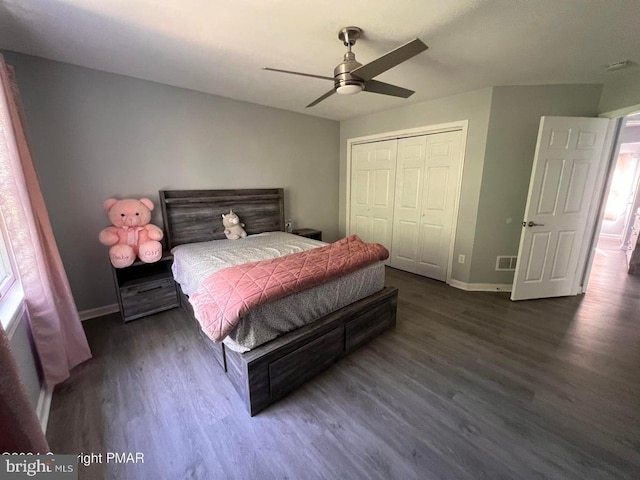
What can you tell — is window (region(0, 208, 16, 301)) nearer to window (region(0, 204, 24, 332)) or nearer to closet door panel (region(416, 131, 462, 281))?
window (region(0, 204, 24, 332))

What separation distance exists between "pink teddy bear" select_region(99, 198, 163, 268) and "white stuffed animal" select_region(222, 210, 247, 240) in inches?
31.4

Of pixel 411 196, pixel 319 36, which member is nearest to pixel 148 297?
pixel 319 36

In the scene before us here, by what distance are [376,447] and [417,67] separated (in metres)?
2.94

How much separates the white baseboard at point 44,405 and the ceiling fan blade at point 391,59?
9.34 feet

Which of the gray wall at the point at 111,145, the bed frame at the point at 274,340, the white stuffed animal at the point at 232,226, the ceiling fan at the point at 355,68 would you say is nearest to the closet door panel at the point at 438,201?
the bed frame at the point at 274,340

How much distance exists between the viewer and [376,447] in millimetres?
1417

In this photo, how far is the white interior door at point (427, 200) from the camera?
3.37m

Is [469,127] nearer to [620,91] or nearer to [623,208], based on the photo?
[620,91]

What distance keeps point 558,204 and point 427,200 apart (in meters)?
1.40

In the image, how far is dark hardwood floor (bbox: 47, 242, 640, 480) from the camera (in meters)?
1.33

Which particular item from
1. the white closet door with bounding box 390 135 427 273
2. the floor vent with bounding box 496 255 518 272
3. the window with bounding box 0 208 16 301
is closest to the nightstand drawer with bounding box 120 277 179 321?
the window with bounding box 0 208 16 301

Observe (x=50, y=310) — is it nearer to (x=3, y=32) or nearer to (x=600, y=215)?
(x=3, y=32)

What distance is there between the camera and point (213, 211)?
3285mm

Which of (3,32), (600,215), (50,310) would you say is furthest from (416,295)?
(3,32)
